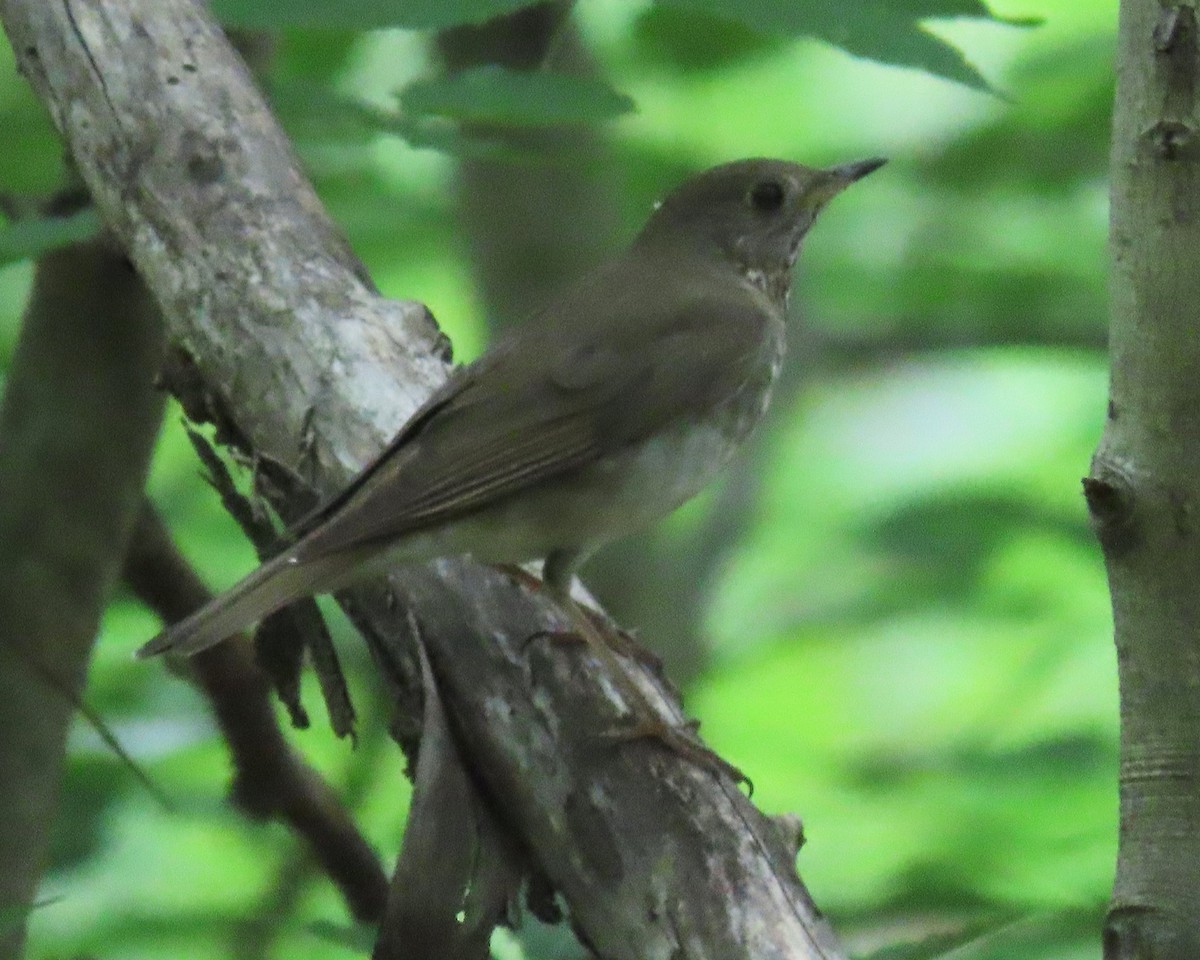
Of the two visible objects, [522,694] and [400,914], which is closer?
→ [400,914]

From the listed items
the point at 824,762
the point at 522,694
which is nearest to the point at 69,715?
the point at 522,694

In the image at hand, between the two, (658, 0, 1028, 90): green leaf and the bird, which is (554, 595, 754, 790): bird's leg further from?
(658, 0, 1028, 90): green leaf

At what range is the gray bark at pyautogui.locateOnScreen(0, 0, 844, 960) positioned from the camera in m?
2.84

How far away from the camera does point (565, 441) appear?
12.7 feet

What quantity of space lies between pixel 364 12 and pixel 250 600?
108 centimetres

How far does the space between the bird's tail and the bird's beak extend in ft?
6.68

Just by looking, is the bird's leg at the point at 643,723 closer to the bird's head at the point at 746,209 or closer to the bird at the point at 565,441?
the bird at the point at 565,441

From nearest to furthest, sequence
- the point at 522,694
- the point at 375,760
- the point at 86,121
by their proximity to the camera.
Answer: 1. the point at 522,694
2. the point at 86,121
3. the point at 375,760

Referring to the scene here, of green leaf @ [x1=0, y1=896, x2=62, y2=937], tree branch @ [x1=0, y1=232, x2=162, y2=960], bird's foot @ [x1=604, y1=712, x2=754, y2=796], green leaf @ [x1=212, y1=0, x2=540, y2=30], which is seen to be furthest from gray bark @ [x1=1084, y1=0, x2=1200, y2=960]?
tree branch @ [x1=0, y1=232, x2=162, y2=960]

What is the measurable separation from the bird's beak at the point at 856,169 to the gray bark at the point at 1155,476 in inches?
99.8

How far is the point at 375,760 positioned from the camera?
4.59m

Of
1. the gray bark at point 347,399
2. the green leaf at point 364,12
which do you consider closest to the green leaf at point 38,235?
Answer: the gray bark at point 347,399

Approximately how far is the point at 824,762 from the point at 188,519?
219 centimetres

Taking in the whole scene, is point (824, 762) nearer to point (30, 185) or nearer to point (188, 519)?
point (188, 519)
